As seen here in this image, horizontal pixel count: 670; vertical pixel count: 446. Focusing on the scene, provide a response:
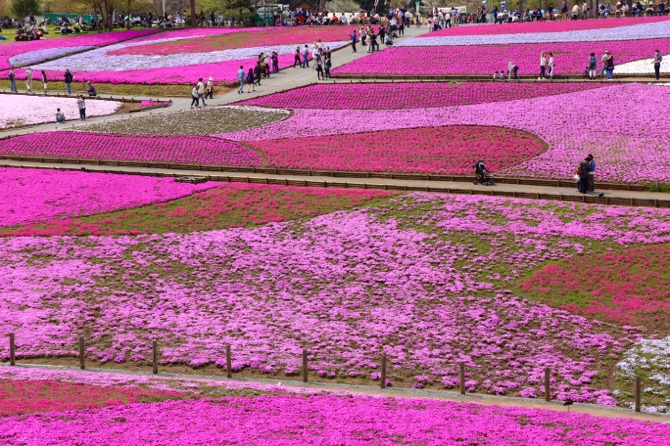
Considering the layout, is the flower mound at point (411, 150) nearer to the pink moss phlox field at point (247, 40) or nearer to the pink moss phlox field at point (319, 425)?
the pink moss phlox field at point (319, 425)

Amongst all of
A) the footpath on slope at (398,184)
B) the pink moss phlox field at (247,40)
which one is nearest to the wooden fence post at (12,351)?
the footpath on slope at (398,184)

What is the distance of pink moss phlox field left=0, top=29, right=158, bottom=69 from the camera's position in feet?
347

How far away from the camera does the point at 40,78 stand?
91.4m

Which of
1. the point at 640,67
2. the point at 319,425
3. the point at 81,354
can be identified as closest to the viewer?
the point at 319,425

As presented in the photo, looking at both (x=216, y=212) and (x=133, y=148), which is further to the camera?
(x=133, y=148)

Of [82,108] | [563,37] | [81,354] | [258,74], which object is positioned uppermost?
[563,37]

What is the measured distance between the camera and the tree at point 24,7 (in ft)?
484

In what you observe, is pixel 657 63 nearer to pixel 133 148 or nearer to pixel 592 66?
pixel 592 66

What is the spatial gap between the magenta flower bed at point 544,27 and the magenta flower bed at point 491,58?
8122mm

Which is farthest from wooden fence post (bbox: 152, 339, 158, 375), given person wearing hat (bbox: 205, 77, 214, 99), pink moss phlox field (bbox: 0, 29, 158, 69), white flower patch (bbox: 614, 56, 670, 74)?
pink moss phlox field (bbox: 0, 29, 158, 69)

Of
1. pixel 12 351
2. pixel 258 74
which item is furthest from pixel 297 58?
pixel 12 351

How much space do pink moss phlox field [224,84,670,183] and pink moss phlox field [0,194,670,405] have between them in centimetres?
678

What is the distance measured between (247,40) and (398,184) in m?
53.8

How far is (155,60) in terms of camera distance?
313 ft
